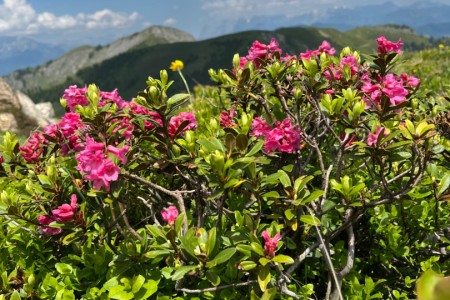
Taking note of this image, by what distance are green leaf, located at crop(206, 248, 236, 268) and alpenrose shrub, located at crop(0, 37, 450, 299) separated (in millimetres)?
15

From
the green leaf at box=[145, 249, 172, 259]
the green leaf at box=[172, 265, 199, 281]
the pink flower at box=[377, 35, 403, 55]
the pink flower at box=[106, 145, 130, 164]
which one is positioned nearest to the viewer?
the green leaf at box=[172, 265, 199, 281]

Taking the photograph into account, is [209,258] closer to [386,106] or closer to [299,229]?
[299,229]

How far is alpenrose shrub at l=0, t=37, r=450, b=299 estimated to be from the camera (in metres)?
2.62

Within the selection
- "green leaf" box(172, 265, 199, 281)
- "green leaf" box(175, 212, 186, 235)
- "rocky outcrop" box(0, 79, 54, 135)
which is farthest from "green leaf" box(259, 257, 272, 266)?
"rocky outcrop" box(0, 79, 54, 135)

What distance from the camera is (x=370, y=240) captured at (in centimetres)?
356

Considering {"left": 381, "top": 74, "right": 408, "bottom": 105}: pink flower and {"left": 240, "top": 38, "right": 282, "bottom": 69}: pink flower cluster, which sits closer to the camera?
{"left": 381, "top": 74, "right": 408, "bottom": 105}: pink flower

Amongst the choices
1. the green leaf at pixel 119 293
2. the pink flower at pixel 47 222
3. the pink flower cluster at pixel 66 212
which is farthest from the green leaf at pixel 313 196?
the pink flower at pixel 47 222

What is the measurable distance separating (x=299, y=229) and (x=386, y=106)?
4.02ft

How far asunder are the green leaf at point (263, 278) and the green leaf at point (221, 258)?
0.80 feet

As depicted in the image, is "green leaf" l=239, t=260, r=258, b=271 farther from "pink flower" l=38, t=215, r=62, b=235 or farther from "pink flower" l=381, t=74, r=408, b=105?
"pink flower" l=381, t=74, r=408, b=105

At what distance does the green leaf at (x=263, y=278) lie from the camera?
2441 mm

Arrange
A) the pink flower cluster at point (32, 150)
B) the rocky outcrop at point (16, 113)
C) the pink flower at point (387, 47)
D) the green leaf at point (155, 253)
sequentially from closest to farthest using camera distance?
the green leaf at point (155, 253), the pink flower at point (387, 47), the pink flower cluster at point (32, 150), the rocky outcrop at point (16, 113)

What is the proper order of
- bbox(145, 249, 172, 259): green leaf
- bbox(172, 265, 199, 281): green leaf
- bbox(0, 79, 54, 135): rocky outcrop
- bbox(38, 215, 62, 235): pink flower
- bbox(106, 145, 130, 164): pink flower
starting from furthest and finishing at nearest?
bbox(0, 79, 54, 135): rocky outcrop → bbox(38, 215, 62, 235): pink flower → bbox(106, 145, 130, 164): pink flower → bbox(145, 249, 172, 259): green leaf → bbox(172, 265, 199, 281): green leaf

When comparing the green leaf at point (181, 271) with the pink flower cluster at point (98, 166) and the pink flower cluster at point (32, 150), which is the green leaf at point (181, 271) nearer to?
the pink flower cluster at point (98, 166)
